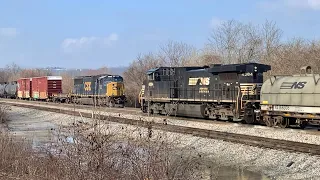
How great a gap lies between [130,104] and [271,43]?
20856mm

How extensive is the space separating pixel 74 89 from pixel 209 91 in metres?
25.6

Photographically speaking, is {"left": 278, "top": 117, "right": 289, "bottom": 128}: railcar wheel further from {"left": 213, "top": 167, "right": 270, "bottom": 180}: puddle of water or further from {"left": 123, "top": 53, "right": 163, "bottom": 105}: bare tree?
{"left": 123, "top": 53, "right": 163, "bottom": 105}: bare tree

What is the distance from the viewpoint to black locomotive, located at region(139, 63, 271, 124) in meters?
21.4

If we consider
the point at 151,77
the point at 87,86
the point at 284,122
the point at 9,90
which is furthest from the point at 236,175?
the point at 9,90

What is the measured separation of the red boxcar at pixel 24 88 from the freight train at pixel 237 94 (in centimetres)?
3437

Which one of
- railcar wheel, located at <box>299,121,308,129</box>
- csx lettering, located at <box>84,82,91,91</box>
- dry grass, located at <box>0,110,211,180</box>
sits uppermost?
csx lettering, located at <box>84,82,91,91</box>

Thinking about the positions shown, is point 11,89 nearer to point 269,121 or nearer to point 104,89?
point 104,89

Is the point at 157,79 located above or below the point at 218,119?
above

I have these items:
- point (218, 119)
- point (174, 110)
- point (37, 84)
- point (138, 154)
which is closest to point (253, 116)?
point (218, 119)

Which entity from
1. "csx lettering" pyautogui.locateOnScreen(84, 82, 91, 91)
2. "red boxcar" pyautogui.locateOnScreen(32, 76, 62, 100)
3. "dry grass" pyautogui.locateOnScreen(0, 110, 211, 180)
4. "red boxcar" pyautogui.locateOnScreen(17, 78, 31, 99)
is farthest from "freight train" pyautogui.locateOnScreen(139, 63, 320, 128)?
"red boxcar" pyautogui.locateOnScreen(17, 78, 31, 99)

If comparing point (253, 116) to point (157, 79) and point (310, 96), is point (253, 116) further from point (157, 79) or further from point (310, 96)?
point (157, 79)

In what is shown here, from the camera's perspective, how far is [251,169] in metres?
11.8

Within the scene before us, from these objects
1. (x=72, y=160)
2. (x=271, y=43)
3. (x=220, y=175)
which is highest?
(x=271, y=43)

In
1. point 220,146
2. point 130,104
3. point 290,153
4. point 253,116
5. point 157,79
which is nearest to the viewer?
point 290,153
